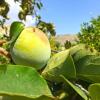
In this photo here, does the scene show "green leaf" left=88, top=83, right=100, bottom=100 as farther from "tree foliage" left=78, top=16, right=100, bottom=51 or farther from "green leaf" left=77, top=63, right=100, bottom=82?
"tree foliage" left=78, top=16, right=100, bottom=51

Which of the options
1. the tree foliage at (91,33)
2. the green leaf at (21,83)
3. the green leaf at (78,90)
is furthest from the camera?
the tree foliage at (91,33)

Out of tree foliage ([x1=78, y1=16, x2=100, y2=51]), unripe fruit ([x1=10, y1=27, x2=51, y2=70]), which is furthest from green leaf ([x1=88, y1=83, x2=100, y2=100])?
tree foliage ([x1=78, y1=16, x2=100, y2=51])

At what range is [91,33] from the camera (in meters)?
8.62

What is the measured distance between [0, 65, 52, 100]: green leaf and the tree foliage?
23.3ft

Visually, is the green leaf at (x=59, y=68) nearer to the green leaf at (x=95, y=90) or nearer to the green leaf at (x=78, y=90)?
the green leaf at (x=78, y=90)

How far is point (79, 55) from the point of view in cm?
81

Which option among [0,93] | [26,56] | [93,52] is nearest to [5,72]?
[0,93]

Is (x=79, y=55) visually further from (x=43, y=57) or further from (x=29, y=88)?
(x=29, y=88)

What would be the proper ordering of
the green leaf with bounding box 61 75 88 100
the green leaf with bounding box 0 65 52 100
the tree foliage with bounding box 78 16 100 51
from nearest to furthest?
1. the green leaf with bounding box 0 65 52 100
2. the green leaf with bounding box 61 75 88 100
3. the tree foliage with bounding box 78 16 100 51

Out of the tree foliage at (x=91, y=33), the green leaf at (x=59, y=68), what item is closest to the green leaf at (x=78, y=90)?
the green leaf at (x=59, y=68)

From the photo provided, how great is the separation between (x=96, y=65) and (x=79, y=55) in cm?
6

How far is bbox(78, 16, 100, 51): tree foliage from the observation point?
26.5 feet

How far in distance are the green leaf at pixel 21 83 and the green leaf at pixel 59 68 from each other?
0.13m

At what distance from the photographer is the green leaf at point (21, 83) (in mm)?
573
